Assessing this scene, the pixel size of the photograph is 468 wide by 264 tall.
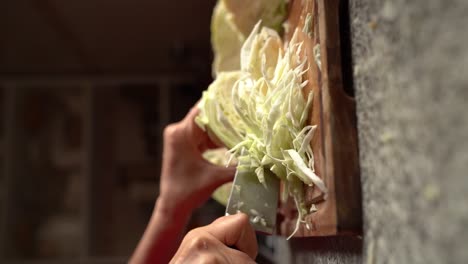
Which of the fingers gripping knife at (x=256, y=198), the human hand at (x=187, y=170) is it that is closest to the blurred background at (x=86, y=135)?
the human hand at (x=187, y=170)

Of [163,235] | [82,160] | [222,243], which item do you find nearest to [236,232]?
[222,243]

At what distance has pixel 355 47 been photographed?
285mm

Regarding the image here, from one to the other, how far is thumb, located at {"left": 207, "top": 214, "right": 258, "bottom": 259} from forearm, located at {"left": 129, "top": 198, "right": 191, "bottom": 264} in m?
0.20

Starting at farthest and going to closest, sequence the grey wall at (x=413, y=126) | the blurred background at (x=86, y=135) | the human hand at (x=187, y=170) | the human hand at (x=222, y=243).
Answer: the blurred background at (x=86, y=135), the human hand at (x=187, y=170), the human hand at (x=222, y=243), the grey wall at (x=413, y=126)

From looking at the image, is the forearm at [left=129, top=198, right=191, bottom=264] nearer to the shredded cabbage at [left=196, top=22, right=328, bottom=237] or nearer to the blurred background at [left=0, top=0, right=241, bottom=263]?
the shredded cabbage at [left=196, top=22, right=328, bottom=237]

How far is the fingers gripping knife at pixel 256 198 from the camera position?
1.33 feet

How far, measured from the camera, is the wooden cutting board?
0.27 m

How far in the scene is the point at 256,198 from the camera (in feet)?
1.34

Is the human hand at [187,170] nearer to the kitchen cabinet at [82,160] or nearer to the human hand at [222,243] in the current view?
the human hand at [222,243]

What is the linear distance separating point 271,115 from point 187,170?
207mm

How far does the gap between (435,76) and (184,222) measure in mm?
429

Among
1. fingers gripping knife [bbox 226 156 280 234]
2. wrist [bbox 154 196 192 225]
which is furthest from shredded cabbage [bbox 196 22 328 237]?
wrist [bbox 154 196 192 225]

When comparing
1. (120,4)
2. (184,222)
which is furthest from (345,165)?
(120,4)

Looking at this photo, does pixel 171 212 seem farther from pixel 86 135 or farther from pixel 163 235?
pixel 86 135
